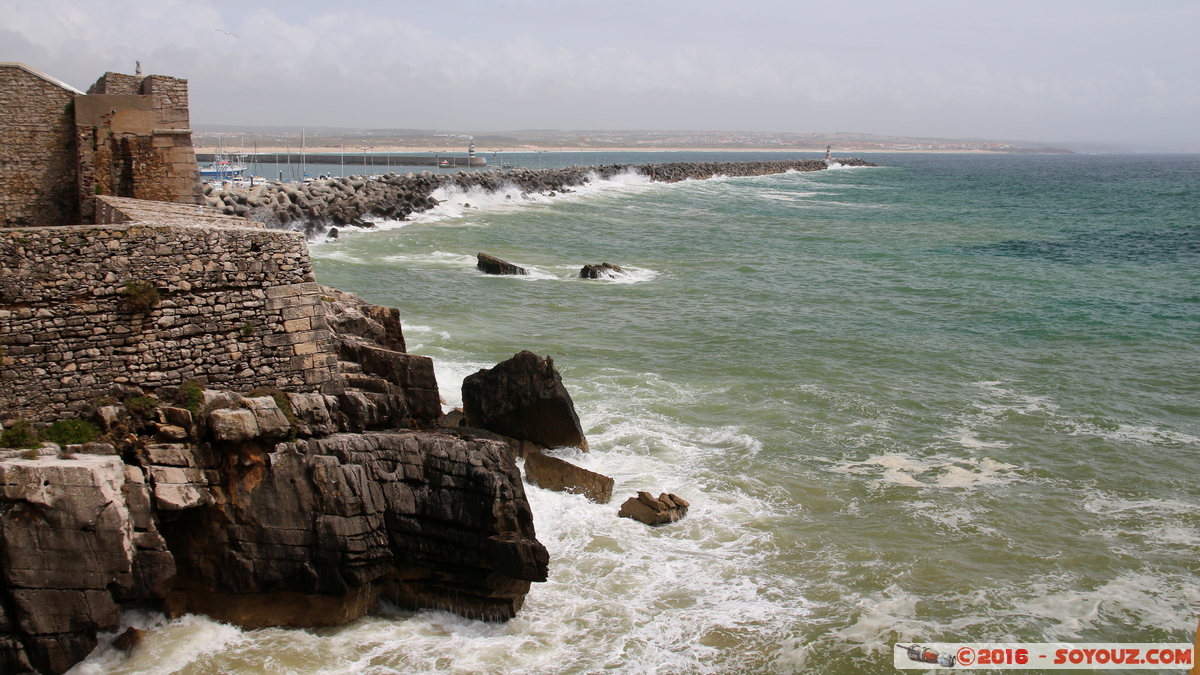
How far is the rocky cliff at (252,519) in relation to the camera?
7.90m

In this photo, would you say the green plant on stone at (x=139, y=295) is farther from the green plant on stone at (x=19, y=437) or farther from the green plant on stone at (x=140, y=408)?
the green plant on stone at (x=19, y=437)

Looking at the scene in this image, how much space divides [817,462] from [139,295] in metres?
9.89

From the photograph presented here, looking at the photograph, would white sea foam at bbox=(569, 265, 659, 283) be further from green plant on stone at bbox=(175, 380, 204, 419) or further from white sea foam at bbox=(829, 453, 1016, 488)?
green plant on stone at bbox=(175, 380, 204, 419)

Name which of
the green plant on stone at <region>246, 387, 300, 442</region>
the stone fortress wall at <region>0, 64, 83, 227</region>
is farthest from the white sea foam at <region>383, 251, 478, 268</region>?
the green plant on stone at <region>246, 387, 300, 442</region>

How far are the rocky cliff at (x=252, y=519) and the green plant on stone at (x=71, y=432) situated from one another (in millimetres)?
110

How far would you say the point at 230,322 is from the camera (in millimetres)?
9281

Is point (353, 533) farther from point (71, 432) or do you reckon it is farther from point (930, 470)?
point (930, 470)

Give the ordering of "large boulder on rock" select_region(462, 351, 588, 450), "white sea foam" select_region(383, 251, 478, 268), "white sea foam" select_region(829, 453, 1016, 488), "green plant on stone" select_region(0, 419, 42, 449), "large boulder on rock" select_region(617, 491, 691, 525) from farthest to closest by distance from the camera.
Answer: "white sea foam" select_region(383, 251, 478, 268), "white sea foam" select_region(829, 453, 1016, 488), "large boulder on rock" select_region(462, 351, 588, 450), "large boulder on rock" select_region(617, 491, 691, 525), "green plant on stone" select_region(0, 419, 42, 449)

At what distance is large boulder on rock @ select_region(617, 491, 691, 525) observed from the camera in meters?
11.8

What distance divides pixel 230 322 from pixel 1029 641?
913 centimetres

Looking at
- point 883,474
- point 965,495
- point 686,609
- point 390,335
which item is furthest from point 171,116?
point 965,495

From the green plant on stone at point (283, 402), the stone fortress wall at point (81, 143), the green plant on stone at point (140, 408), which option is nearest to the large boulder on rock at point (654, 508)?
the green plant on stone at point (283, 402)

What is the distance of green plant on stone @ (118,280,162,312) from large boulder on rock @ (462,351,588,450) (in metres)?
5.25

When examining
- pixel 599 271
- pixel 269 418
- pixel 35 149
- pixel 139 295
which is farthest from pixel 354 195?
pixel 269 418
